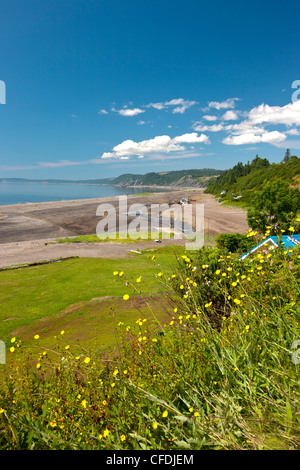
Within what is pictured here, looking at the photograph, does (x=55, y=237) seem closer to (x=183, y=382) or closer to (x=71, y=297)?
(x=71, y=297)

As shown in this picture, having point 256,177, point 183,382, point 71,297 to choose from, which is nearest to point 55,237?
point 71,297

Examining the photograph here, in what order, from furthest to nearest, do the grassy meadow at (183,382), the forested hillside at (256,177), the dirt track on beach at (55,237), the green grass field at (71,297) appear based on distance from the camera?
1. the forested hillside at (256,177)
2. the dirt track on beach at (55,237)
3. the green grass field at (71,297)
4. the grassy meadow at (183,382)

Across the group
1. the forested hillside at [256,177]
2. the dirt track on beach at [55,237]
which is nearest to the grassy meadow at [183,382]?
the dirt track on beach at [55,237]

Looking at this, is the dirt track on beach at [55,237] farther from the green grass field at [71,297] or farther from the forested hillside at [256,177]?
the forested hillside at [256,177]

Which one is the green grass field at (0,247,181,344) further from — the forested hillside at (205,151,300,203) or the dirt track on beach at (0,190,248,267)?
the forested hillside at (205,151,300,203)

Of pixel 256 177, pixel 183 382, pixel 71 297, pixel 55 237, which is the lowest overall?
pixel 71 297

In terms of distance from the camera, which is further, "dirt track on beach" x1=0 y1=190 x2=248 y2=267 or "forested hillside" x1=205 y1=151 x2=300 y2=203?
"forested hillside" x1=205 y1=151 x2=300 y2=203

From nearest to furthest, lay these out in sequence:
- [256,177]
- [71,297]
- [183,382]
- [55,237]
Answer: [183,382], [71,297], [55,237], [256,177]

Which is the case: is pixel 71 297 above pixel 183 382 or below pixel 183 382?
below

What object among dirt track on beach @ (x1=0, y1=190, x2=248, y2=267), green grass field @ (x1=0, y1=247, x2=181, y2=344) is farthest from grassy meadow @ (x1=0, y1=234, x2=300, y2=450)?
dirt track on beach @ (x1=0, y1=190, x2=248, y2=267)

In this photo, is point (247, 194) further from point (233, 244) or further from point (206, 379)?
point (206, 379)

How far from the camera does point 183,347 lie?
3207 millimetres

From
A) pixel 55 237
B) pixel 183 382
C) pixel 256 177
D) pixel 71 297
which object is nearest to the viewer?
pixel 183 382
